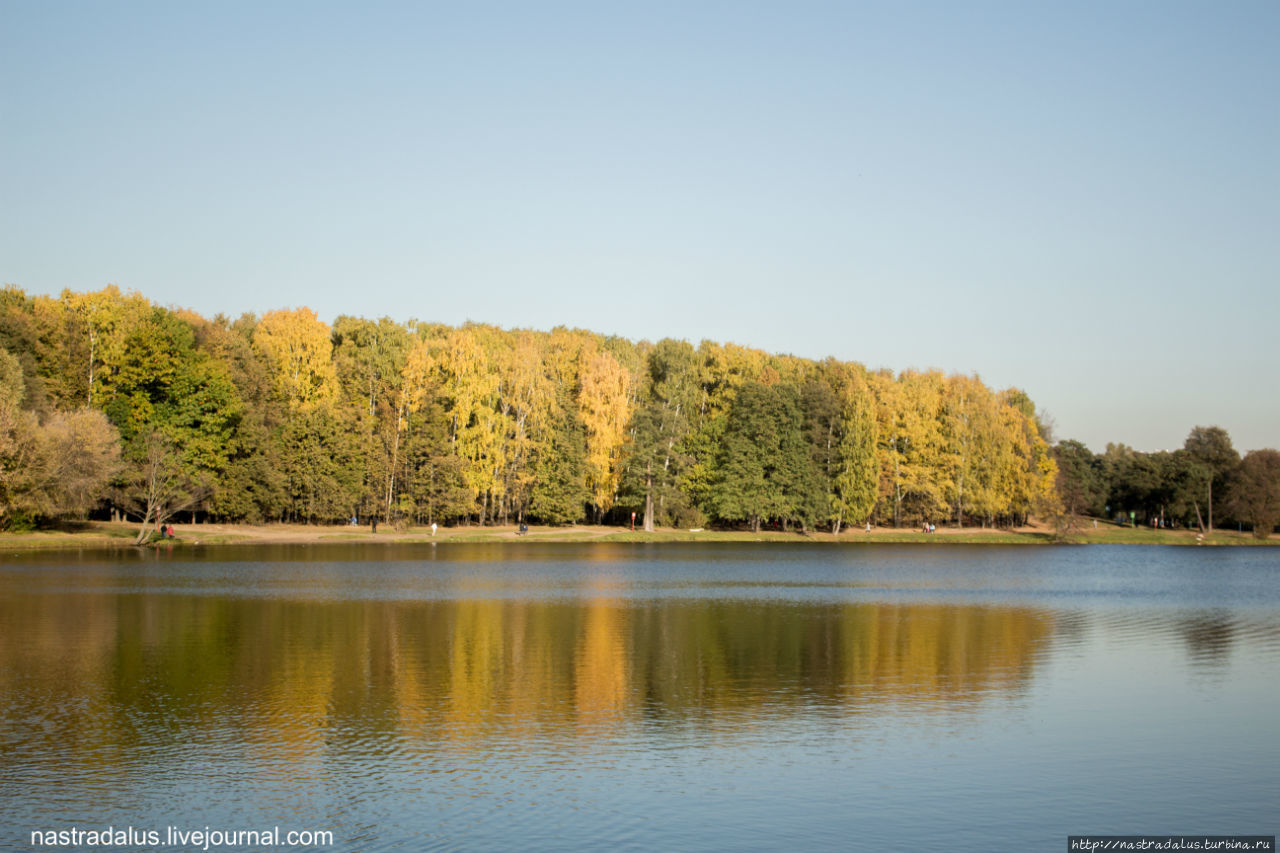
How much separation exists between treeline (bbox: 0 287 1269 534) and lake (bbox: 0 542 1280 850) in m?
28.2

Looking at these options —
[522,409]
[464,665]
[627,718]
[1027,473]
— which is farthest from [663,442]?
[627,718]

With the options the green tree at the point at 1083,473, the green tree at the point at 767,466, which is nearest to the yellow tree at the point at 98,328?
the green tree at the point at 767,466

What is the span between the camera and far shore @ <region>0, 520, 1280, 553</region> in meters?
60.5

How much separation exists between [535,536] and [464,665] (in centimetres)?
5365

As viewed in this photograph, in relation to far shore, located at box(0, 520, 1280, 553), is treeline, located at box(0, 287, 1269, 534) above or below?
above

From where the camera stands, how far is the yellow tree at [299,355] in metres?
74.8

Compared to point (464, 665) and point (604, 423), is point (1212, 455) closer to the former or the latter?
point (604, 423)

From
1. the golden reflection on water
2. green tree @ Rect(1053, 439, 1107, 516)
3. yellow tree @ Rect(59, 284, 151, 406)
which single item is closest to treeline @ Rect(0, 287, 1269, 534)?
yellow tree @ Rect(59, 284, 151, 406)

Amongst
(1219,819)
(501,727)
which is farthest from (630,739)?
(1219,819)

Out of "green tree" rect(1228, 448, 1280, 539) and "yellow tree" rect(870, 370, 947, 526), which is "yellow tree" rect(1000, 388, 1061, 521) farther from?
"green tree" rect(1228, 448, 1280, 539)

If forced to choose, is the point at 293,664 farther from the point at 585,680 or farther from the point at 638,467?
the point at 638,467

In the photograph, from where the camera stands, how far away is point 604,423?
81688 mm

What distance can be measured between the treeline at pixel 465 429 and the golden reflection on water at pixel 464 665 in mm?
29705

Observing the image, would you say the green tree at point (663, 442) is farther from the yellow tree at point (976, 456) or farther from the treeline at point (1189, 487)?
the treeline at point (1189, 487)
